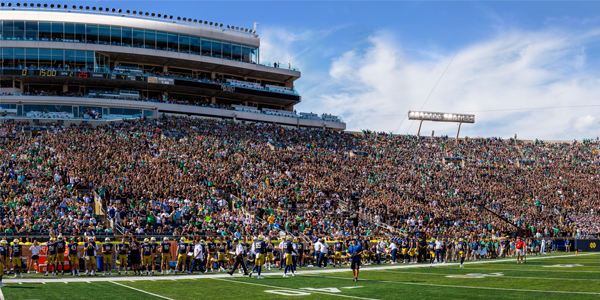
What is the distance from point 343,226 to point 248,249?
466 inches

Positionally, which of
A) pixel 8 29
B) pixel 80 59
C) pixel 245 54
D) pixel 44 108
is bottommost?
pixel 44 108

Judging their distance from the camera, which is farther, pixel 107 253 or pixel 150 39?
pixel 150 39

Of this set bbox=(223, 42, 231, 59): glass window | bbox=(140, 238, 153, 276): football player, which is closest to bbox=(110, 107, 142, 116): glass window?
bbox=(223, 42, 231, 59): glass window

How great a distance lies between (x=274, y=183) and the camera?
1491 inches

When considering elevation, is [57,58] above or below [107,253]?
above

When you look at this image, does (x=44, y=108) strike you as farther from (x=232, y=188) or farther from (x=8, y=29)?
(x=232, y=188)

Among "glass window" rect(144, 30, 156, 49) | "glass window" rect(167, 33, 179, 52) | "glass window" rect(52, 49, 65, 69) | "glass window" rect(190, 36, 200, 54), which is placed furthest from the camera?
"glass window" rect(190, 36, 200, 54)

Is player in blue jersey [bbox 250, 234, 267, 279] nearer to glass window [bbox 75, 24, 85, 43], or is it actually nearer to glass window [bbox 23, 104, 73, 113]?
glass window [bbox 23, 104, 73, 113]

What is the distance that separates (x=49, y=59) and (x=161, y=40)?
1156cm

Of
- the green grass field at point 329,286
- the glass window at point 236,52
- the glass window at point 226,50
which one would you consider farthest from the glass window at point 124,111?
the green grass field at point 329,286

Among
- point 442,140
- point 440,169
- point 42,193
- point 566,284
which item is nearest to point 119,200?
point 42,193

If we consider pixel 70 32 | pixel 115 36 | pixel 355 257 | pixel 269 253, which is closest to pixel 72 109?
pixel 70 32

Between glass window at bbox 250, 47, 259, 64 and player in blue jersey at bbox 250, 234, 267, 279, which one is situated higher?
glass window at bbox 250, 47, 259, 64

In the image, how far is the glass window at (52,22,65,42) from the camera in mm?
53312
